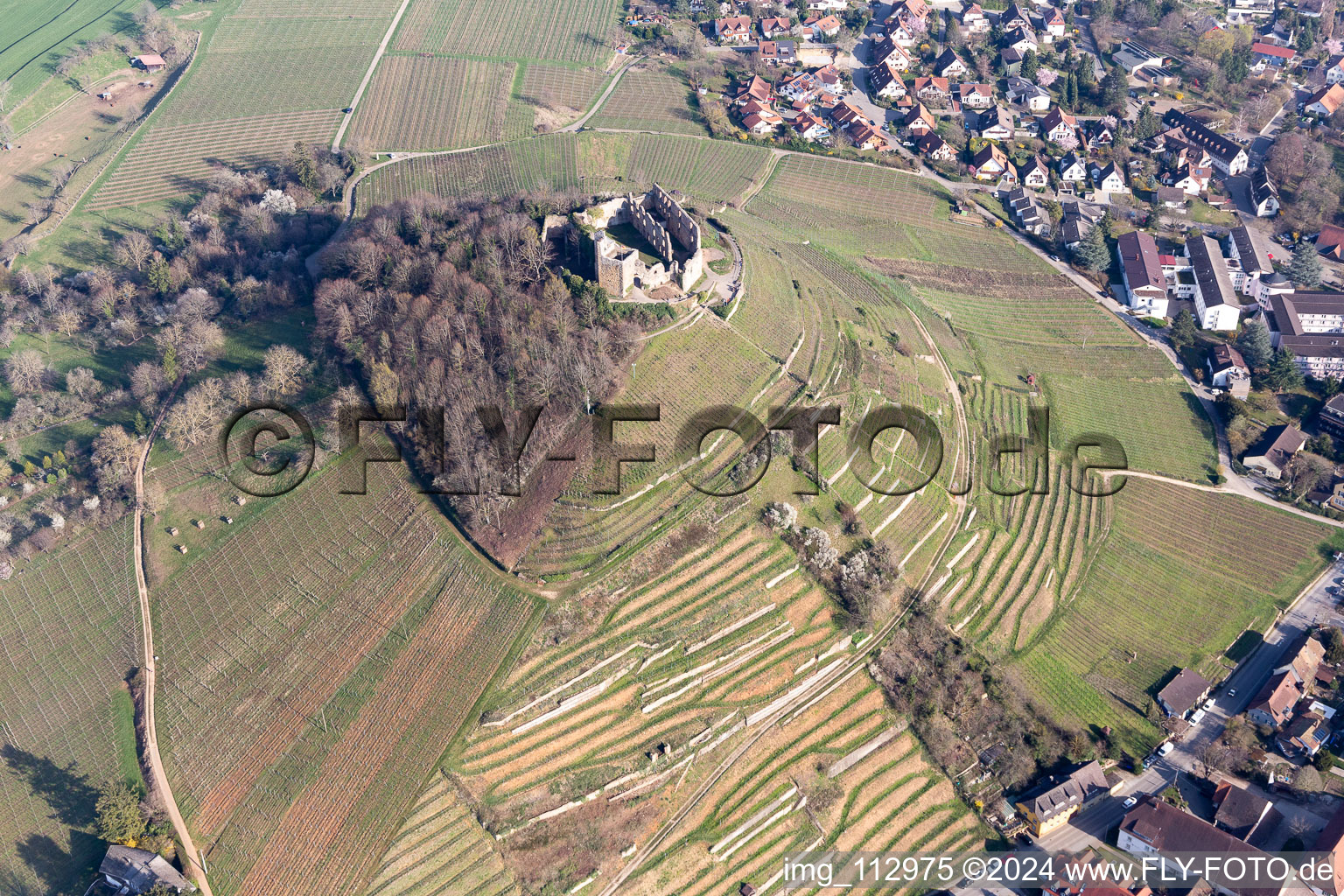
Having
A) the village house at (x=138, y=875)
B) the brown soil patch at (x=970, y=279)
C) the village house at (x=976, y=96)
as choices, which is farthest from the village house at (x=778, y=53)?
the village house at (x=138, y=875)

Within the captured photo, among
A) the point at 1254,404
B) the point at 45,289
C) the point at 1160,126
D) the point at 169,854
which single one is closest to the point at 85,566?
the point at 169,854

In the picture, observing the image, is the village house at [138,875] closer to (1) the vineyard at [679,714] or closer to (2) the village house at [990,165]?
(1) the vineyard at [679,714]

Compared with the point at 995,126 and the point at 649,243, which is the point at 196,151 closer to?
the point at 649,243

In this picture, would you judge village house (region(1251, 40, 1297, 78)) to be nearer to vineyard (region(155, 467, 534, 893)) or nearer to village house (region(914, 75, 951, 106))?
village house (region(914, 75, 951, 106))

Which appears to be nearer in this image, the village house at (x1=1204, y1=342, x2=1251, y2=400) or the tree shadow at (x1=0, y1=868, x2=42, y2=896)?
the tree shadow at (x1=0, y1=868, x2=42, y2=896)

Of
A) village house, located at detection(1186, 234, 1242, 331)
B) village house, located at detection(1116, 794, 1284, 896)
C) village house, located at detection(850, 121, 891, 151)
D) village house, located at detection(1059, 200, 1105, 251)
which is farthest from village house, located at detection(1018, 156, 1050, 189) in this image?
village house, located at detection(1116, 794, 1284, 896)

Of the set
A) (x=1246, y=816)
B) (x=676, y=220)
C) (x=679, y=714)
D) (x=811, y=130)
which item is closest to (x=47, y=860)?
(x=679, y=714)
